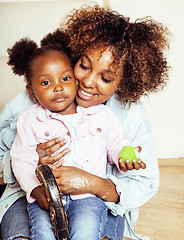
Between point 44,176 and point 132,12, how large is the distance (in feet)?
6.86

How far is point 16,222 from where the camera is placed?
1.61 metres

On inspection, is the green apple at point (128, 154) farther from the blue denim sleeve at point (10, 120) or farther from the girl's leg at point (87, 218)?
the blue denim sleeve at point (10, 120)

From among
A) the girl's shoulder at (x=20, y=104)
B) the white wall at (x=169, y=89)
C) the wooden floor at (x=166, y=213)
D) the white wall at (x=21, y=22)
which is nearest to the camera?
the girl's shoulder at (x=20, y=104)

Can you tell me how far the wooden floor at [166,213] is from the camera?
215cm

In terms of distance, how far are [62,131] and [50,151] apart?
103 mm

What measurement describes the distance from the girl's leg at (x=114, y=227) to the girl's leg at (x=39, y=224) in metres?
0.27

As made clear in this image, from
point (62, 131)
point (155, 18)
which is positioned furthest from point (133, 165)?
point (155, 18)

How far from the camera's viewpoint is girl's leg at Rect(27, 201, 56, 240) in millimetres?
1381

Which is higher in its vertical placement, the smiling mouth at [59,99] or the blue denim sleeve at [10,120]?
the smiling mouth at [59,99]

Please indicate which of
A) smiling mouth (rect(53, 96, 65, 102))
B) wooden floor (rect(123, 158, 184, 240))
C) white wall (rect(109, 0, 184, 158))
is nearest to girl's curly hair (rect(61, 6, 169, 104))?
smiling mouth (rect(53, 96, 65, 102))

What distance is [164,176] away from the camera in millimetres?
3076

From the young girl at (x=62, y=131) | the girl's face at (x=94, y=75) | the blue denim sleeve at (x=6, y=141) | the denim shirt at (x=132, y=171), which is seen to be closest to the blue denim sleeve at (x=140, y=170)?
the denim shirt at (x=132, y=171)

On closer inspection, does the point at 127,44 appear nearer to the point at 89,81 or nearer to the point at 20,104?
the point at 89,81

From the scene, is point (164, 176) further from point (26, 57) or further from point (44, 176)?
point (44, 176)
